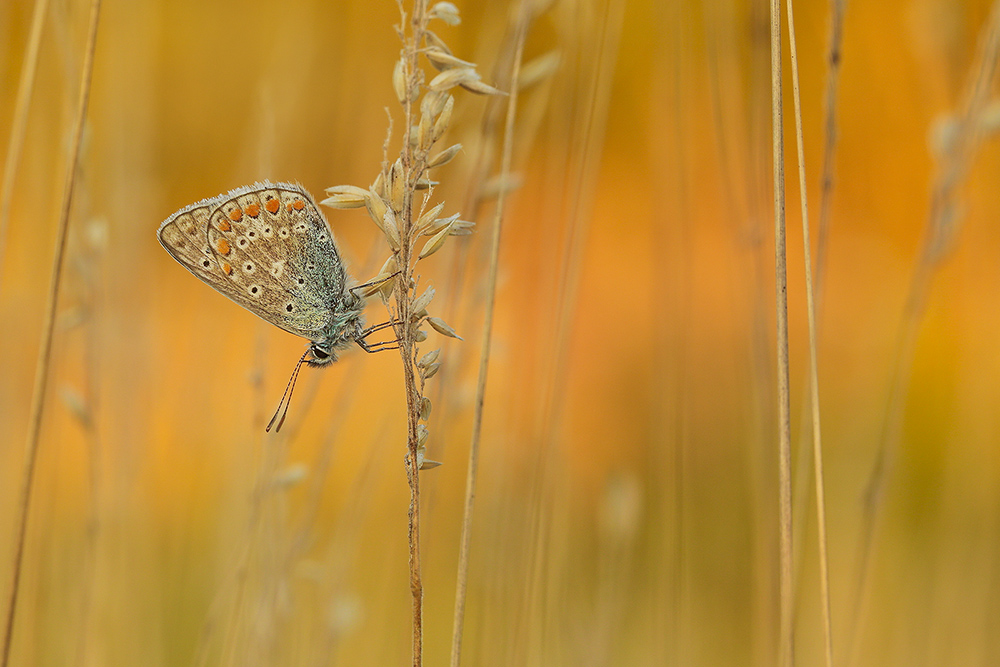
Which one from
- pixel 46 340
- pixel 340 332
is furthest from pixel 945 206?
pixel 46 340

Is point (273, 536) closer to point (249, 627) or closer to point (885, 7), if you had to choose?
point (249, 627)

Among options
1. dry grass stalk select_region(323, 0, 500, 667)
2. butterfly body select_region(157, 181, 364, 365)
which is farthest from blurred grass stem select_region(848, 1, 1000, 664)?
butterfly body select_region(157, 181, 364, 365)

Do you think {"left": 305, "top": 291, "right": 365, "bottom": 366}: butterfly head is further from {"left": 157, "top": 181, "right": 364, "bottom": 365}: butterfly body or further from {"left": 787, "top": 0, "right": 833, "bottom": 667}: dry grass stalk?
{"left": 787, "top": 0, "right": 833, "bottom": 667}: dry grass stalk

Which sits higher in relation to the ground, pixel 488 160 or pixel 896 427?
pixel 488 160


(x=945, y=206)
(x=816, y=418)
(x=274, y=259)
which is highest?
(x=945, y=206)

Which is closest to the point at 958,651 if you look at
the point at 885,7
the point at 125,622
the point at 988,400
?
the point at 988,400

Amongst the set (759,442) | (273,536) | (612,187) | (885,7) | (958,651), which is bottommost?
(958,651)

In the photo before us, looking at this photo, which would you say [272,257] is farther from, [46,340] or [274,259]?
[46,340]
